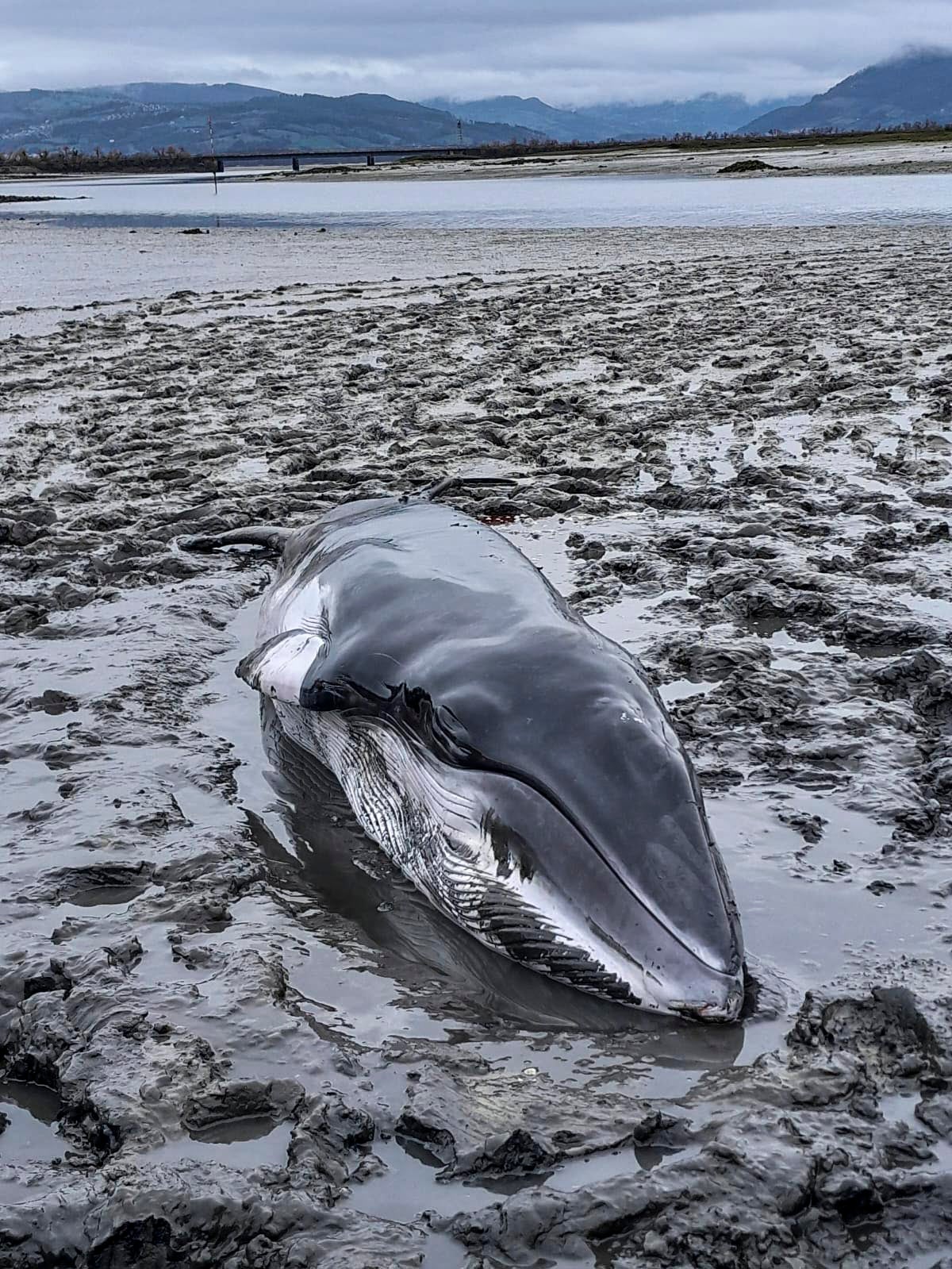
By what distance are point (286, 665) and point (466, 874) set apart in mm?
1262

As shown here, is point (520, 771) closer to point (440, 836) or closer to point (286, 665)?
point (440, 836)

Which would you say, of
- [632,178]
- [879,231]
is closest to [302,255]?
[879,231]

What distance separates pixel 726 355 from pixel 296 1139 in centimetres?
1095

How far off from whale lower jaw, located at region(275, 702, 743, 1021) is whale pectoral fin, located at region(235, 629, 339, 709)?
159 millimetres

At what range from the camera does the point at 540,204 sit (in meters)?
47.2

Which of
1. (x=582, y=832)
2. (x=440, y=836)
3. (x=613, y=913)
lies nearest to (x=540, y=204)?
(x=440, y=836)

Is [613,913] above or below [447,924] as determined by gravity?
above

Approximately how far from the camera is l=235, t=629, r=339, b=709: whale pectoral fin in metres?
4.24

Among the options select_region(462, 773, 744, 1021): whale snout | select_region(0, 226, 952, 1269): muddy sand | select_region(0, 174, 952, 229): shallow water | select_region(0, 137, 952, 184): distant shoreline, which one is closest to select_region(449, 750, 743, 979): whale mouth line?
select_region(462, 773, 744, 1021): whale snout

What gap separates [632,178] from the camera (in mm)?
67000

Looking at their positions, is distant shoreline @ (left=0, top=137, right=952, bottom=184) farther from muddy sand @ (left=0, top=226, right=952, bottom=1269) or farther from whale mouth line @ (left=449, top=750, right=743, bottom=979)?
whale mouth line @ (left=449, top=750, right=743, bottom=979)

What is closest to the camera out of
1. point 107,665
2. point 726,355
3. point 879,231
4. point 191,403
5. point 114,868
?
point 114,868

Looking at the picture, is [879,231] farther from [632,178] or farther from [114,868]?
[632,178]

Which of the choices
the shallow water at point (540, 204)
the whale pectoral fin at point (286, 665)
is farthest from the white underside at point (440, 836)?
the shallow water at point (540, 204)
